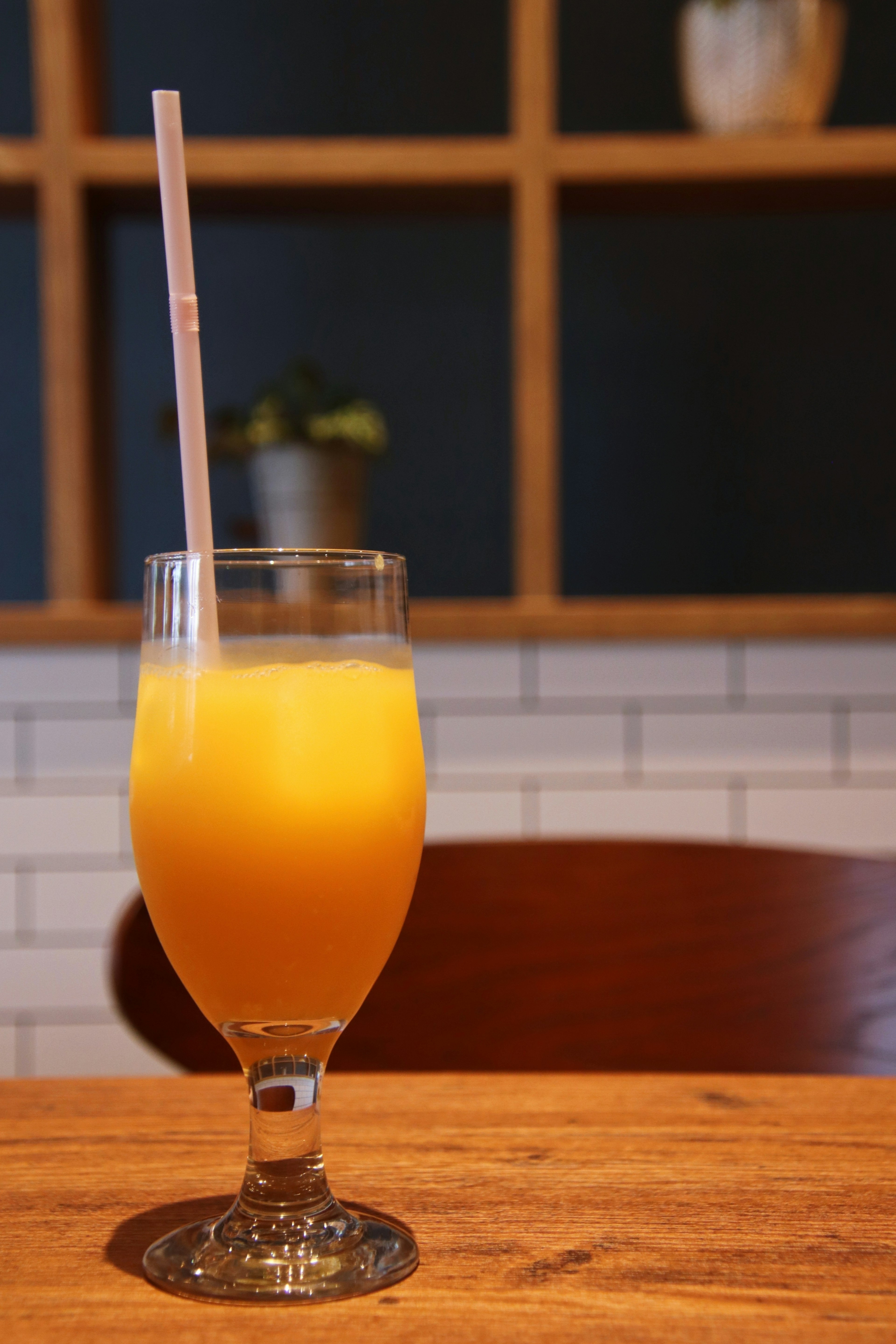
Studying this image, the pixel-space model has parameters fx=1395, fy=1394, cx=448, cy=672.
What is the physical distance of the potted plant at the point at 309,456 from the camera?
6.05ft

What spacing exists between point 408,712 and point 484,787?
1.28 m

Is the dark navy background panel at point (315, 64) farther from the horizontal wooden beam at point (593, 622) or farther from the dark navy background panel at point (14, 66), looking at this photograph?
the horizontal wooden beam at point (593, 622)

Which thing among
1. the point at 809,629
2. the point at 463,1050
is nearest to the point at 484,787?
the point at 809,629

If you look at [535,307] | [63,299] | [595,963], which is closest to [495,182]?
[535,307]

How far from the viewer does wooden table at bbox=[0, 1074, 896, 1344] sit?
1.43 feet

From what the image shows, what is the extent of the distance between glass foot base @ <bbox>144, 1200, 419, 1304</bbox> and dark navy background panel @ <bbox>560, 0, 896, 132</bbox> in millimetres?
1892

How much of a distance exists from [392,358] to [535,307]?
0.33m

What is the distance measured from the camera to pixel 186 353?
54 centimetres

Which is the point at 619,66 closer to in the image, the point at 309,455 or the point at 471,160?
the point at 471,160

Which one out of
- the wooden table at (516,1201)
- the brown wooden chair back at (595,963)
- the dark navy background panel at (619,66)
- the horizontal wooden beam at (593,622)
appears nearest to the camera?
the wooden table at (516,1201)

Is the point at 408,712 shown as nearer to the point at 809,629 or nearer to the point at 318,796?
the point at 318,796

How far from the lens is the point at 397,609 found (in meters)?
0.56

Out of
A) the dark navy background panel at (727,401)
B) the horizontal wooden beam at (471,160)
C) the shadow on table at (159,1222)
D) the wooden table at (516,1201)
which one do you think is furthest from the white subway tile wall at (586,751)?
the shadow on table at (159,1222)

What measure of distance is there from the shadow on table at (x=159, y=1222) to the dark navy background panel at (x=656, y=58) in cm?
187
